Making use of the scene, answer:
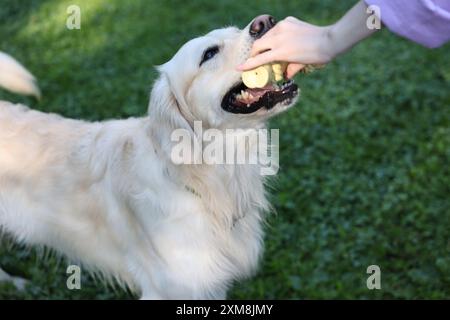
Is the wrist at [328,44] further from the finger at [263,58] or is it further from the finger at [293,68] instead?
the finger at [293,68]

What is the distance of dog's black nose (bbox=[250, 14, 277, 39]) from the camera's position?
2.77m

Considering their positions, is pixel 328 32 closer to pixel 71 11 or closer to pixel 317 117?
pixel 317 117

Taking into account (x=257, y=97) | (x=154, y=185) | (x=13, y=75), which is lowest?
(x=154, y=185)

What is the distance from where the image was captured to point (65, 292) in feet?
12.7

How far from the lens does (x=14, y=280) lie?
4.00 metres

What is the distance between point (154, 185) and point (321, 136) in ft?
7.84

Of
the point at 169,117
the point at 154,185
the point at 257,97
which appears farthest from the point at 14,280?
the point at 257,97

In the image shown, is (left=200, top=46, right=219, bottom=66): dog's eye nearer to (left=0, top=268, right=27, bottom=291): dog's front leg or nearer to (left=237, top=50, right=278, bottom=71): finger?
(left=237, top=50, right=278, bottom=71): finger

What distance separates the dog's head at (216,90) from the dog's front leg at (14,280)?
5.53 ft

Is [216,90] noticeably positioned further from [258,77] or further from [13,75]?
[13,75]

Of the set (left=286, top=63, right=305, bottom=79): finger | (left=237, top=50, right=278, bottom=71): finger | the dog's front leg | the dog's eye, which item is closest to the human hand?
(left=237, top=50, right=278, bottom=71): finger

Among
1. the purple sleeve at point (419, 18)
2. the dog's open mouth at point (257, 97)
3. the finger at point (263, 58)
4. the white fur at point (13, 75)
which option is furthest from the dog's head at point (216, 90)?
the white fur at point (13, 75)

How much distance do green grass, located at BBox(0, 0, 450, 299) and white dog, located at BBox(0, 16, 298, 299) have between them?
22.4 inches

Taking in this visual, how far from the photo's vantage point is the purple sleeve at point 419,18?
201 centimetres
